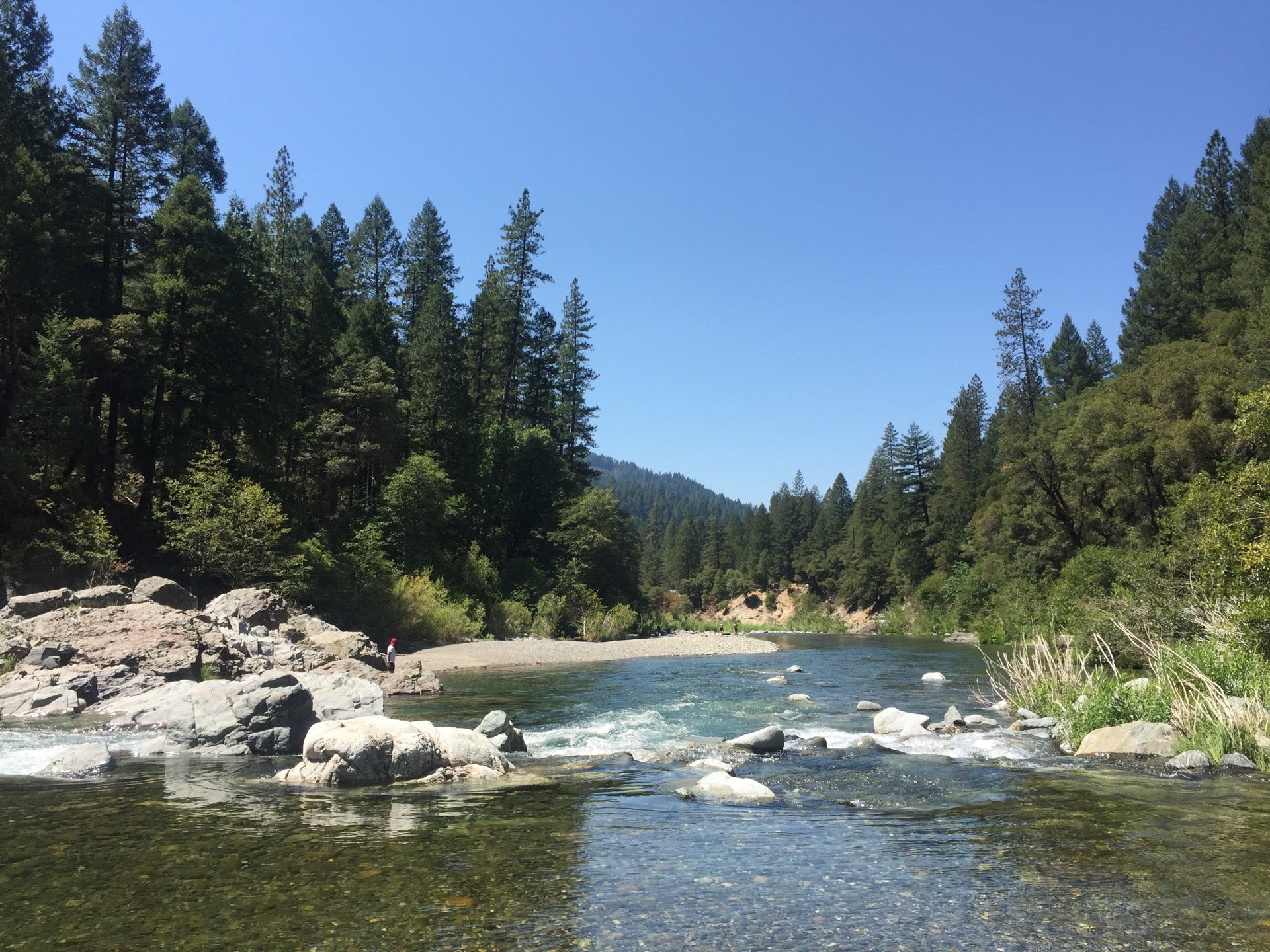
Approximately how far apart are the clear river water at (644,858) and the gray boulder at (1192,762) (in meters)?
0.42

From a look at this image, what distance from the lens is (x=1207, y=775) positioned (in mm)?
11789

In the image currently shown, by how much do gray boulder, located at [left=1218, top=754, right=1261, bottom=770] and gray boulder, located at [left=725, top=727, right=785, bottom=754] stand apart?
272 inches

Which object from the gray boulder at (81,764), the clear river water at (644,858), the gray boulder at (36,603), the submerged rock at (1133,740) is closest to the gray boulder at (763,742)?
the clear river water at (644,858)

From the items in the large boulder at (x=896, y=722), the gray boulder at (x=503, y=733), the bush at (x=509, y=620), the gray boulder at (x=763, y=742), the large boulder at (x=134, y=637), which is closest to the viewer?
the gray boulder at (x=503, y=733)

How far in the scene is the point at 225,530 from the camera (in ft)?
101

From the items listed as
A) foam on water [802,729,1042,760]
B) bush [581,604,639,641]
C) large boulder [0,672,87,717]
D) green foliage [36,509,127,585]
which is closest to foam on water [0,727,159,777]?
large boulder [0,672,87,717]

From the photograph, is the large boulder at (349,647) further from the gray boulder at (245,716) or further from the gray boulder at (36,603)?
the gray boulder at (245,716)

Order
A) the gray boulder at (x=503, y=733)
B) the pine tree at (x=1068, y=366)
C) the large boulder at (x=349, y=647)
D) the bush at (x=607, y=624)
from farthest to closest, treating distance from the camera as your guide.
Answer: the pine tree at (x=1068, y=366), the bush at (x=607, y=624), the large boulder at (x=349, y=647), the gray boulder at (x=503, y=733)

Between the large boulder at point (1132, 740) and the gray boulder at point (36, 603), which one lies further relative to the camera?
the gray boulder at point (36, 603)

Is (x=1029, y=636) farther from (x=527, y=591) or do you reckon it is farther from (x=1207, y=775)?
(x=1207, y=775)

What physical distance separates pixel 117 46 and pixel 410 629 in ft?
95.9

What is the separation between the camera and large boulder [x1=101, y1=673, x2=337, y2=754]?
14.2 metres

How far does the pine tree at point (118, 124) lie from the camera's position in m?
35.0

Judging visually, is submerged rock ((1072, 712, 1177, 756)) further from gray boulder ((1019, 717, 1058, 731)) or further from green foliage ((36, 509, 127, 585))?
green foliage ((36, 509, 127, 585))
